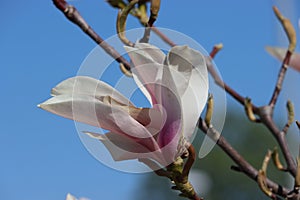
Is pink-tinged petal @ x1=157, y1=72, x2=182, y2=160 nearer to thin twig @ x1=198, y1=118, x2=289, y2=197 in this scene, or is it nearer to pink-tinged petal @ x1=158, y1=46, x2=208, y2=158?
pink-tinged petal @ x1=158, y1=46, x2=208, y2=158

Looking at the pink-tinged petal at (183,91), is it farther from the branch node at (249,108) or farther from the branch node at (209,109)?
the branch node at (249,108)

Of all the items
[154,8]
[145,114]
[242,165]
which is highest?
[154,8]

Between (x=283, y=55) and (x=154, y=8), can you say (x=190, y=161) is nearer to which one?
(x=154, y=8)

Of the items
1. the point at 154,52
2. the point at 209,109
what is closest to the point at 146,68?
the point at 154,52

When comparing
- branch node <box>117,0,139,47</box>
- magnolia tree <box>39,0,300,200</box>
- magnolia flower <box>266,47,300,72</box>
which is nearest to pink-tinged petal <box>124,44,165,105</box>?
magnolia tree <box>39,0,300,200</box>

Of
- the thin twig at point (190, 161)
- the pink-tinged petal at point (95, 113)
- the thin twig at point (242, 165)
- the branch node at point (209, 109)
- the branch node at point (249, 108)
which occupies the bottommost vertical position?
the thin twig at point (242, 165)

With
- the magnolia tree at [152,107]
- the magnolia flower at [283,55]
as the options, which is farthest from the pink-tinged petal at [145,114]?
the magnolia flower at [283,55]
